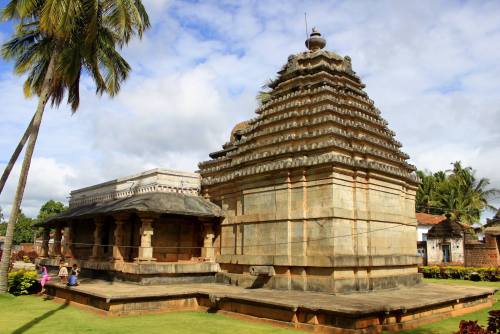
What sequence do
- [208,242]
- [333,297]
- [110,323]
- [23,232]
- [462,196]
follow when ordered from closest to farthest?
[110,323], [333,297], [208,242], [462,196], [23,232]

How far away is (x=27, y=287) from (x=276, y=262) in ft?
32.9

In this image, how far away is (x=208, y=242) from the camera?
1983 centimetres

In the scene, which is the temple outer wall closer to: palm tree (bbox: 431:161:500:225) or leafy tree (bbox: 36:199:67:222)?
palm tree (bbox: 431:161:500:225)

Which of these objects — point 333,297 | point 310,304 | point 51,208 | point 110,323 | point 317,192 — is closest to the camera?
point 310,304

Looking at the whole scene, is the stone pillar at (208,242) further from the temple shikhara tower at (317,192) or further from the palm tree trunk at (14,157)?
the palm tree trunk at (14,157)

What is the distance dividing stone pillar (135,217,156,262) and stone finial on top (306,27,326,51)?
11.1m

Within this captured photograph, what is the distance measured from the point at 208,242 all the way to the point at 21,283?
7.65 metres

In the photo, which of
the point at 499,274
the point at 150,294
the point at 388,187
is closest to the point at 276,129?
the point at 388,187

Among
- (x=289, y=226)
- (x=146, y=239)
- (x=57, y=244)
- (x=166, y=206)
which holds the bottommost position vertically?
(x=57, y=244)

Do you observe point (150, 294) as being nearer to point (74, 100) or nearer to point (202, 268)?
point (202, 268)

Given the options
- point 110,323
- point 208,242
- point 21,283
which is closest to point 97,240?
point 21,283

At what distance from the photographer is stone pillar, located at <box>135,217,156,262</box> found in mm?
17844

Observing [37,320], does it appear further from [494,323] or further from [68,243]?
[494,323]

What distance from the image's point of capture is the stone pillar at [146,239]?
58.5 ft
